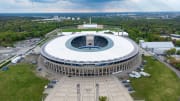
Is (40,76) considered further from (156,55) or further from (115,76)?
(156,55)

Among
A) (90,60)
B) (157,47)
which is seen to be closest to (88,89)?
(90,60)

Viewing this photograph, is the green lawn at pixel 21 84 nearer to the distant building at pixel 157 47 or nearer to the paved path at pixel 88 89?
the paved path at pixel 88 89

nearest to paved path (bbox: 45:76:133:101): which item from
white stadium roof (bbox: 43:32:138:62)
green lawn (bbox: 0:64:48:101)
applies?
green lawn (bbox: 0:64:48:101)

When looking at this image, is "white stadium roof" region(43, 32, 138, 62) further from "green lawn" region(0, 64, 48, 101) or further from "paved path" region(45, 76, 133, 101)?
"green lawn" region(0, 64, 48, 101)

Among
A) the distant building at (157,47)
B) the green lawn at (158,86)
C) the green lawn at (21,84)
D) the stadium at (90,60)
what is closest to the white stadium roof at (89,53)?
the stadium at (90,60)

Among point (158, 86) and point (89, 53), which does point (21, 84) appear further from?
point (158, 86)
